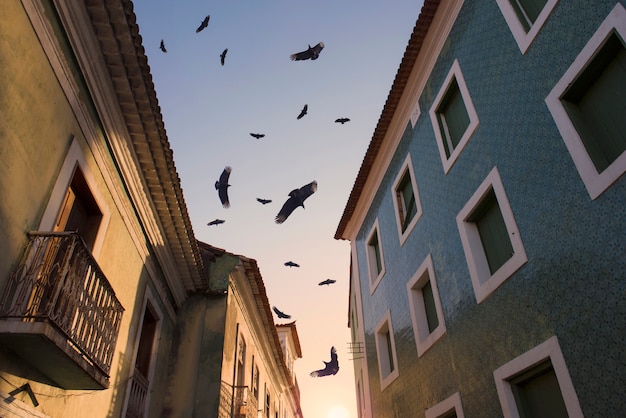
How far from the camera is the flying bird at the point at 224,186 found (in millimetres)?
11352

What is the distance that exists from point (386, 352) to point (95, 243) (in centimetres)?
777

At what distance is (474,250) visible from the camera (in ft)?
24.8

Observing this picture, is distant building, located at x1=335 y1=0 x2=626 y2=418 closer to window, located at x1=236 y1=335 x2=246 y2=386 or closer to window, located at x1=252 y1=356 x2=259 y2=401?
window, located at x1=236 y1=335 x2=246 y2=386

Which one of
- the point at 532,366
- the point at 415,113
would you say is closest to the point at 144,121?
the point at 415,113

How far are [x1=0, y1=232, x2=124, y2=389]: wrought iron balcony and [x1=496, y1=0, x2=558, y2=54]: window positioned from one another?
20.0ft

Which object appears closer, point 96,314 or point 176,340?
point 96,314

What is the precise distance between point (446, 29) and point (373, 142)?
11.8 ft

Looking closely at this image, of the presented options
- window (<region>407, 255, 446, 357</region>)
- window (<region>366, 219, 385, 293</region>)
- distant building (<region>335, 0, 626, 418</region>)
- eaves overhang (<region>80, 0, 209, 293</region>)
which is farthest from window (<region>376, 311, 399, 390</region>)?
eaves overhang (<region>80, 0, 209, 293</region>)

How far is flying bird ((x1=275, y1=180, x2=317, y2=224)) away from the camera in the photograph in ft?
38.7

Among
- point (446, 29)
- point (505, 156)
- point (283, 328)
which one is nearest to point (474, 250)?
point (505, 156)

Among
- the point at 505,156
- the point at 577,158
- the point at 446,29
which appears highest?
the point at 446,29

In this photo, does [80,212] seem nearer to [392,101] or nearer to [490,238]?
[490,238]

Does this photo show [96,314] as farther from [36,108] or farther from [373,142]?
[373,142]

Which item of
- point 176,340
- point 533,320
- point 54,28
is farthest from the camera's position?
point 176,340
